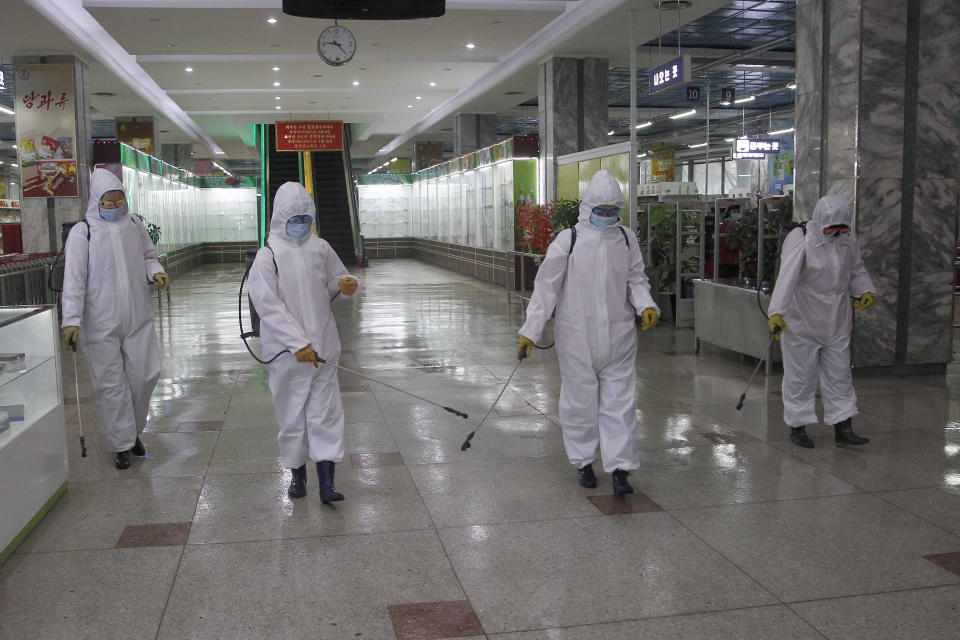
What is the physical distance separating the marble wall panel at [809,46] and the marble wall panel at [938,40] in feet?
2.36

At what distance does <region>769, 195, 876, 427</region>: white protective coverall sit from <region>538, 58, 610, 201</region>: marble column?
953 cm

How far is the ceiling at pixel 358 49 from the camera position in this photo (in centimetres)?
1115

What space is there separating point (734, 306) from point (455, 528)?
4677mm

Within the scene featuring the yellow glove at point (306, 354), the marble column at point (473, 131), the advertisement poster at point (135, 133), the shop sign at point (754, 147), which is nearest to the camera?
the yellow glove at point (306, 354)

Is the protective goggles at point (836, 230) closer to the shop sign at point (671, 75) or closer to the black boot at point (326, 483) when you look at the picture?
the black boot at point (326, 483)

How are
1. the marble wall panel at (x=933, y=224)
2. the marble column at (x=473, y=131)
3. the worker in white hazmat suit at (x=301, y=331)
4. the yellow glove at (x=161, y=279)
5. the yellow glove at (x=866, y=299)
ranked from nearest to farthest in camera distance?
the worker in white hazmat suit at (x=301, y=331) < the yellow glove at (x=161, y=279) < the yellow glove at (x=866, y=299) < the marble wall panel at (x=933, y=224) < the marble column at (x=473, y=131)

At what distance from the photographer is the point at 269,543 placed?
11.8 ft

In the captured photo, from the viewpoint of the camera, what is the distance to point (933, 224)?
269 inches

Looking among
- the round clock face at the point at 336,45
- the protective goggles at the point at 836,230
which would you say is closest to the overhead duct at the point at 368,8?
the protective goggles at the point at 836,230

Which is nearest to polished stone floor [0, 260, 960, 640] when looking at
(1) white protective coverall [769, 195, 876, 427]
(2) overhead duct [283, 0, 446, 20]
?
(1) white protective coverall [769, 195, 876, 427]

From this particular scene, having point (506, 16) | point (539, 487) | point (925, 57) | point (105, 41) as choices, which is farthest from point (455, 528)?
point (105, 41)

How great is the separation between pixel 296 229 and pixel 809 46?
4788 mm

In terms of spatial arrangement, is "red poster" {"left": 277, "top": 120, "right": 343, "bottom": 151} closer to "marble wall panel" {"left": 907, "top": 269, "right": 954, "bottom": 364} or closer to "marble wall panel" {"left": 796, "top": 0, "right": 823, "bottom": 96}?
"marble wall panel" {"left": 796, "top": 0, "right": 823, "bottom": 96}

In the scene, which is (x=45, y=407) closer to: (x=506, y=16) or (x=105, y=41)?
(x=506, y=16)
